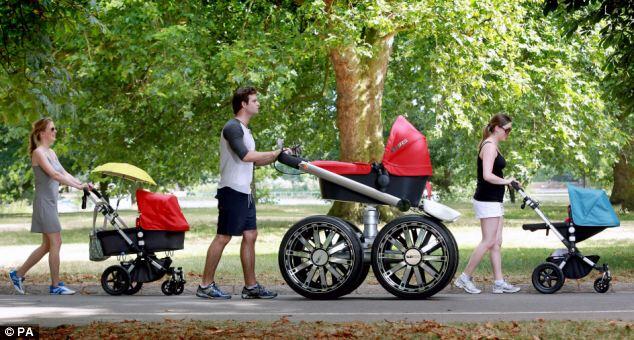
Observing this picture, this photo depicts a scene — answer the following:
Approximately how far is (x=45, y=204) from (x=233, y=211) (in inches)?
87.0

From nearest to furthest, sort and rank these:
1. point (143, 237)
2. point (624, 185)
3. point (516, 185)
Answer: point (516, 185) < point (143, 237) < point (624, 185)

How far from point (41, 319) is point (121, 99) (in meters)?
18.9

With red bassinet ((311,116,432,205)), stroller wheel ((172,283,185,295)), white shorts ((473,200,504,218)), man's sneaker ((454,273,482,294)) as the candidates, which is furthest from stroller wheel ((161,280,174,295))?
white shorts ((473,200,504,218))

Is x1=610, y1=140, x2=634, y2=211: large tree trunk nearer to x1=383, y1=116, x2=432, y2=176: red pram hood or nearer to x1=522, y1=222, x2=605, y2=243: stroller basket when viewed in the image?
x1=522, y1=222, x2=605, y2=243: stroller basket

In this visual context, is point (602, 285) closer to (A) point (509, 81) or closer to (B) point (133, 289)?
(B) point (133, 289)

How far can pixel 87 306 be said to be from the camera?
33.1 ft

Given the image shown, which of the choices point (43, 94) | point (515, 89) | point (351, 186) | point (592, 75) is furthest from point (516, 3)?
point (351, 186)

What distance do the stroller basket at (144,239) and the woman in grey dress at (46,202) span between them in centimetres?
51

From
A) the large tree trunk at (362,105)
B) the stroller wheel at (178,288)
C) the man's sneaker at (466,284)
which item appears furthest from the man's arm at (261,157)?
the large tree trunk at (362,105)

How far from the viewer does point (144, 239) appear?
438 inches

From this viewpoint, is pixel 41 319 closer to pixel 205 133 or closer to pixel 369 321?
pixel 369 321

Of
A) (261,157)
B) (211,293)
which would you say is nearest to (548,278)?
(261,157)

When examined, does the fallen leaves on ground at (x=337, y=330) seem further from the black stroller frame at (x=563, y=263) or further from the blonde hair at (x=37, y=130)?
the blonde hair at (x=37, y=130)

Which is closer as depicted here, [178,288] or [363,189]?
[363,189]
